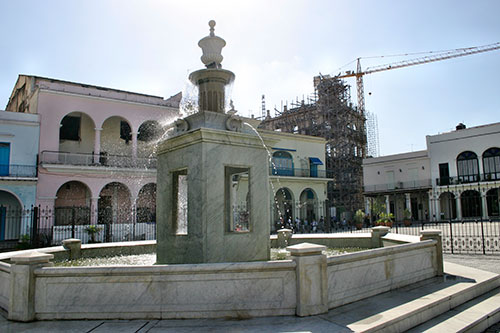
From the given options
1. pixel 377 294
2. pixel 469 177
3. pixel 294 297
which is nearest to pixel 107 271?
pixel 294 297

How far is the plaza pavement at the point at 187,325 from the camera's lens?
4543 millimetres

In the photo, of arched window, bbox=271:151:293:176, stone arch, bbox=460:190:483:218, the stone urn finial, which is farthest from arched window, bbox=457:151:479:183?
the stone urn finial

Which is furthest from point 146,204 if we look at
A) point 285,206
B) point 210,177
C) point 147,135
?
point 210,177

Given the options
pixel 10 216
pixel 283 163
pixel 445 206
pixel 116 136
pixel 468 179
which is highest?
pixel 116 136

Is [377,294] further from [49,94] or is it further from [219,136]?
[49,94]

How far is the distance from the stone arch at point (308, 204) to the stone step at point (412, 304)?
28116 mm

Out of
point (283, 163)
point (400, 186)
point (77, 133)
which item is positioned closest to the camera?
point (77, 133)

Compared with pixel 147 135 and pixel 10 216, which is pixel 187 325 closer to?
pixel 10 216

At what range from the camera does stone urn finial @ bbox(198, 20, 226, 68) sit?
785 cm

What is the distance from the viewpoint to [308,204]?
120 feet

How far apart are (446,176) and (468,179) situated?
2110mm

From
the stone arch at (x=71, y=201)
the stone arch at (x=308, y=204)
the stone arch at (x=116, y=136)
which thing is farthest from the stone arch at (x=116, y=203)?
the stone arch at (x=308, y=204)

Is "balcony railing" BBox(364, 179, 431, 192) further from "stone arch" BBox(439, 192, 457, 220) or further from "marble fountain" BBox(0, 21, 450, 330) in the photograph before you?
"marble fountain" BBox(0, 21, 450, 330)

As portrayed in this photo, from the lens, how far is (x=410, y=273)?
6961 mm
